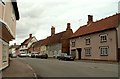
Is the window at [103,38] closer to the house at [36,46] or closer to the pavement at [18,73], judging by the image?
the pavement at [18,73]

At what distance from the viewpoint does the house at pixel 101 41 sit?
4147cm

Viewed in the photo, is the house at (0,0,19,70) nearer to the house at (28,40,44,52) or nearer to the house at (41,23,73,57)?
the house at (41,23,73,57)

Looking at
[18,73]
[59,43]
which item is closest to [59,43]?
[59,43]

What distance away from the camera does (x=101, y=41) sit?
45281 millimetres

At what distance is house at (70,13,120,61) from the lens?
41.5 m

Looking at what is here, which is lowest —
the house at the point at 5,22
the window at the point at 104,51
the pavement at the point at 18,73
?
the pavement at the point at 18,73

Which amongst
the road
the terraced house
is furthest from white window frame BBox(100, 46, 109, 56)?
the terraced house

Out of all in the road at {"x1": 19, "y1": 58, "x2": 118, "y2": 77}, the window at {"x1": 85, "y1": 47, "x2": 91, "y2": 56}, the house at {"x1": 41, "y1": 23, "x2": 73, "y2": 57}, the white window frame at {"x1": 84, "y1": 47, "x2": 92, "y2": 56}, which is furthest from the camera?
the house at {"x1": 41, "y1": 23, "x2": 73, "y2": 57}

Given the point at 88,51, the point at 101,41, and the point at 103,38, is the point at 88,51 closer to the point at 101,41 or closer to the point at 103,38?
the point at 101,41

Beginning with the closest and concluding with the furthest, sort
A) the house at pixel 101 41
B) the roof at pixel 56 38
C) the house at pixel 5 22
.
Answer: the house at pixel 5 22
the house at pixel 101 41
the roof at pixel 56 38

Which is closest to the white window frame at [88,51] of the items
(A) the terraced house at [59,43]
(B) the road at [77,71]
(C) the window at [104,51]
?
(C) the window at [104,51]

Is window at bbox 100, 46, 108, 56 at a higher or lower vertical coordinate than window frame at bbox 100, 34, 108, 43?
lower

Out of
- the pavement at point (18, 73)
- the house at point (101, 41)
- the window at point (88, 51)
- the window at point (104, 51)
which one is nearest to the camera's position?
the pavement at point (18, 73)

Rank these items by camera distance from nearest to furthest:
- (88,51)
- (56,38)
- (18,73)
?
1. (18,73)
2. (88,51)
3. (56,38)
